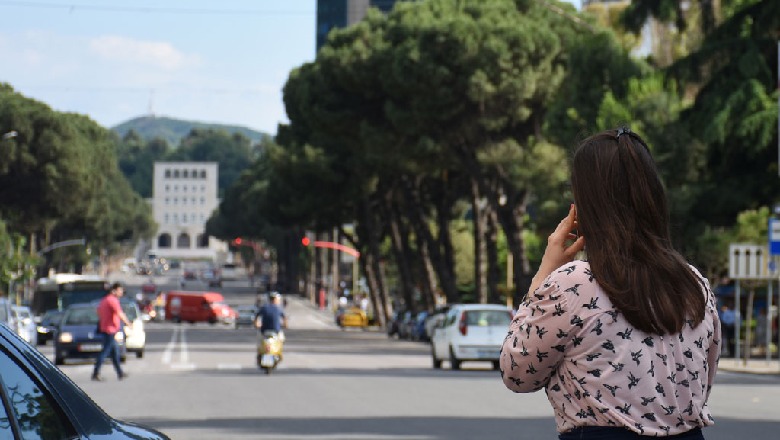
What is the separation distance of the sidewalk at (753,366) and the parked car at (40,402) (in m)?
28.1

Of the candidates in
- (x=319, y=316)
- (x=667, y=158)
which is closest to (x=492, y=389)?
(x=667, y=158)

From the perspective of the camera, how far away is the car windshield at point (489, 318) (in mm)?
32906

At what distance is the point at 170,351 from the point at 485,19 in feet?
48.7

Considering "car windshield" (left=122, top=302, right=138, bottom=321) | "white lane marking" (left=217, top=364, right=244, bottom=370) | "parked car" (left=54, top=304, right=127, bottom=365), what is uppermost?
"car windshield" (left=122, top=302, right=138, bottom=321)

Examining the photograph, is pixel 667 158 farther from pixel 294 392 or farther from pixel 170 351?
pixel 294 392

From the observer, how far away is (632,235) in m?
4.10

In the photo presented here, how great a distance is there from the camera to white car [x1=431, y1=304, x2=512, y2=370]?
32.6m

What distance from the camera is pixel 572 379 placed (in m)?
4.13

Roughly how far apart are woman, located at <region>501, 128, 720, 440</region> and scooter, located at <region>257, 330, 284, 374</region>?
25.3 metres

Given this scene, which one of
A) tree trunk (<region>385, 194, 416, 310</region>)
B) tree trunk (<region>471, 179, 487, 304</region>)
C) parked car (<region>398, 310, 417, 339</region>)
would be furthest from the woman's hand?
tree trunk (<region>385, 194, 416, 310</region>)

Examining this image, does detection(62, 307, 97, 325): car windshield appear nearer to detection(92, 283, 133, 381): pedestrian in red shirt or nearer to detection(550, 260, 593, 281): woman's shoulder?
detection(92, 283, 133, 381): pedestrian in red shirt

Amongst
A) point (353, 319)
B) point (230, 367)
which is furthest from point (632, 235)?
point (353, 319)

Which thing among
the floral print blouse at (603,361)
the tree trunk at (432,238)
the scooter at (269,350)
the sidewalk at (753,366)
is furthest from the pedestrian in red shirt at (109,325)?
the tree trunk at (432,238)

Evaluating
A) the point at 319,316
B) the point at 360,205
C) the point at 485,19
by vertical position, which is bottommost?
the point at 319,316
